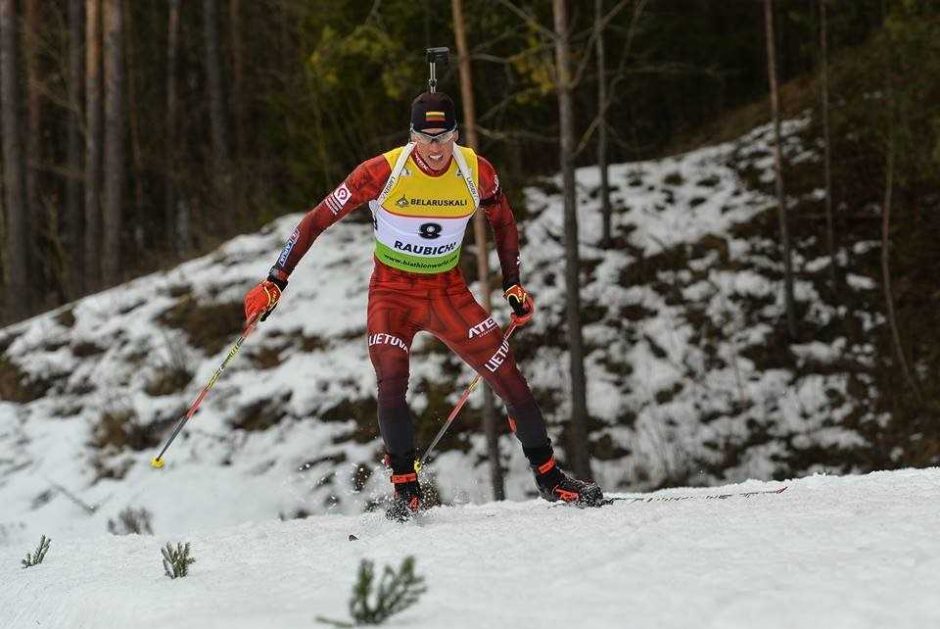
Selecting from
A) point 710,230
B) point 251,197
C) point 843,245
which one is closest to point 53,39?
point 251,197

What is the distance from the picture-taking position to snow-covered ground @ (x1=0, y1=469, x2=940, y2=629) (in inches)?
92.7

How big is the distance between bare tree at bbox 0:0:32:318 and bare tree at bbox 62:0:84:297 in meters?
1.32

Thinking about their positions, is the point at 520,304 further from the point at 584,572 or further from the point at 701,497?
the point at 584,572

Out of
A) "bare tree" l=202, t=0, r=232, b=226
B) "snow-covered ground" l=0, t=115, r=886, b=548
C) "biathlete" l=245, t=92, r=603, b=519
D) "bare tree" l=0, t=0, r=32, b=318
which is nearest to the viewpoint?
"biathlete" l=245, t=92, r=603, b=519

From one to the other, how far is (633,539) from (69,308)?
515 inches

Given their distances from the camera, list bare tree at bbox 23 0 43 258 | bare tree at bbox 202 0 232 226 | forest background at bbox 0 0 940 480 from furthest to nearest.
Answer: bare tree at bbox 202 0 232 226 → bare tree at bbox 23 0 43 258 → forest background at bbox 0 0 940 480

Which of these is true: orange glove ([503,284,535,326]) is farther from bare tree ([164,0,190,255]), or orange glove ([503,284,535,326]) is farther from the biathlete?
bare tree ([164,0,190,255])

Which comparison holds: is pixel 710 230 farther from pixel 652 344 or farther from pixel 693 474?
pixel 693 474

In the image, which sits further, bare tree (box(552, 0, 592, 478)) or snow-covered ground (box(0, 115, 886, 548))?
snow-covered ground (box(0, 115, 886, 548))

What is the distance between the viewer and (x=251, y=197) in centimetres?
1773

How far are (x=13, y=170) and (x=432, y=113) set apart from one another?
15067 millimetres

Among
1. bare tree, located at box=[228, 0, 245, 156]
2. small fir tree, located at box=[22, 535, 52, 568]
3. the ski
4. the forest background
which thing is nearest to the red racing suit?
the ski

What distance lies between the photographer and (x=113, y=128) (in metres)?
16.7

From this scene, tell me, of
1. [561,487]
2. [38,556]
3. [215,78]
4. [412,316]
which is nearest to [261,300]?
[412,316]
